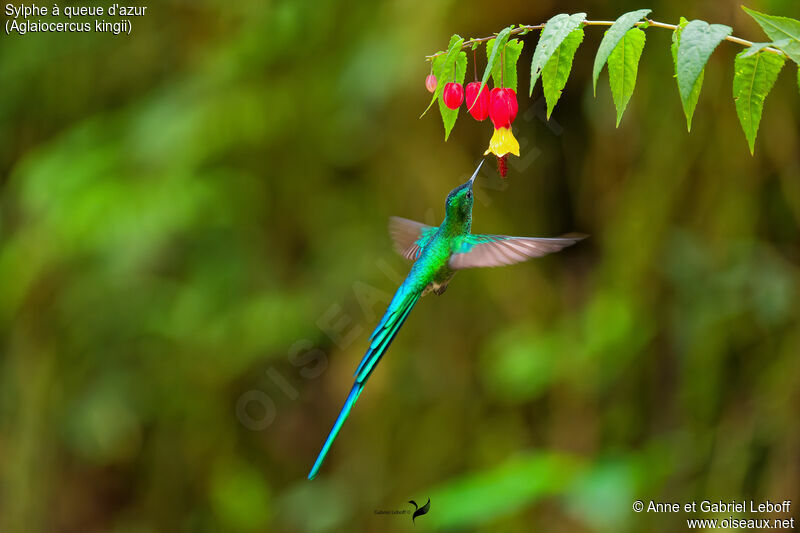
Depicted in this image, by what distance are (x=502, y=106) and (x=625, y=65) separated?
16cm

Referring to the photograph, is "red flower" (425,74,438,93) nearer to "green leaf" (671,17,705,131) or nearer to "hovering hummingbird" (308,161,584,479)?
"hovering hummingbird" (308,161,584,479)

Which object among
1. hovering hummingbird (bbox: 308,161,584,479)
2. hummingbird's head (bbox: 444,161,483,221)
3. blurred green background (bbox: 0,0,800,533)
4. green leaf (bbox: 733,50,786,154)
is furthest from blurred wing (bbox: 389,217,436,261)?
blurred green background (bbox: 0,0,800,533)

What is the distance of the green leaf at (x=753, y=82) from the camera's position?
0.92m

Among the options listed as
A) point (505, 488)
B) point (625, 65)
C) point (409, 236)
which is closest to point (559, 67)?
point (625, 65)

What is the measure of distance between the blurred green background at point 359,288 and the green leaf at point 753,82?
140 centimetres

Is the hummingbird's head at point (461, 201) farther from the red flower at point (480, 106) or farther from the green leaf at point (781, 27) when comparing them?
the green leaf at point (781, 27)

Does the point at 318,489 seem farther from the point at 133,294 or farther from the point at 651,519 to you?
the point at 651,519

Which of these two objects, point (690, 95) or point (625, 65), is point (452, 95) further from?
point (690, 95)

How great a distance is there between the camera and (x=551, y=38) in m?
0.88

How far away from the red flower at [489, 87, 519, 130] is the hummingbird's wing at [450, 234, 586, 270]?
0.53 feet

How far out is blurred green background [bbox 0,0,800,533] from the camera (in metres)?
2.49

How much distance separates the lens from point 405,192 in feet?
9.60

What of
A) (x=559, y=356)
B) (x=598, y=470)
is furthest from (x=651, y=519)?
(x=559, y=356)
